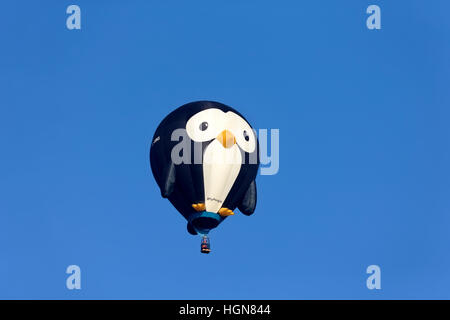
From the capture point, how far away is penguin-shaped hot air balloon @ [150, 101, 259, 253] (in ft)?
166

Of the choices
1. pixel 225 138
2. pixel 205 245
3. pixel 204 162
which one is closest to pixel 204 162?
pixel 204 162

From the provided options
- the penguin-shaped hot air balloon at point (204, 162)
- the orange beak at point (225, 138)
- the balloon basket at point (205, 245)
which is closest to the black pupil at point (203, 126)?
the penguin-shaped hot air balloon at point (204, 162)

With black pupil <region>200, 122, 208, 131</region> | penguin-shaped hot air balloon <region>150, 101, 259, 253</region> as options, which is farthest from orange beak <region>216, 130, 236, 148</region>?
black pupil <region>200, 122, 208, 131</region>

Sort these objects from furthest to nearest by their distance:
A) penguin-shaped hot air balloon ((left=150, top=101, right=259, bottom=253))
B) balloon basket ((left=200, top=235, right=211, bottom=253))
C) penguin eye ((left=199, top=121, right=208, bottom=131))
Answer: balloon basket ((left=200, top=235, right=211, bottom=253))
penguin eye ((left=199, top=121, right=208, bottom=131))
penguin-shaped hot air balloon ((left=150, top=101, right=259, bottom=253))

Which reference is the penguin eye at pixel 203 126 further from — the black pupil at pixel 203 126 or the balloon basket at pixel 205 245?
the balloon basket at pixel 205 245

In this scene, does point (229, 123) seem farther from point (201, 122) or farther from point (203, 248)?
point (203, 248)

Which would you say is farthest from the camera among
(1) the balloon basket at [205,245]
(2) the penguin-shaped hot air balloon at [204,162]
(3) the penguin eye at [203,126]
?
(1) the balloon basket at [205,245]

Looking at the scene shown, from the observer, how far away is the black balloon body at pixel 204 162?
50688 millimetres

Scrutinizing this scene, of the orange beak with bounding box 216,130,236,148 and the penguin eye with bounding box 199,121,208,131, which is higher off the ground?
the penguin eye with bounding box 199,121,208,131

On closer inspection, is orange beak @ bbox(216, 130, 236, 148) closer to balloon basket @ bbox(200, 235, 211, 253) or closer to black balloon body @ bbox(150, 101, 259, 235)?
black balloon body @ bbox(150, 101, 259, 235)

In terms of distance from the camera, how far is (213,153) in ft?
166

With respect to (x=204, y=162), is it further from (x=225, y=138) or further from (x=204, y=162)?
(x=225, y=138)

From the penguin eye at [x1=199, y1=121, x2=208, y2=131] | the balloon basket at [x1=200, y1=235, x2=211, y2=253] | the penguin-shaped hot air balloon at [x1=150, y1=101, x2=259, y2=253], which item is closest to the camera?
the penguin-shaped hot air balloon at [x1=150, y1=101, x2=259, y2=253]
